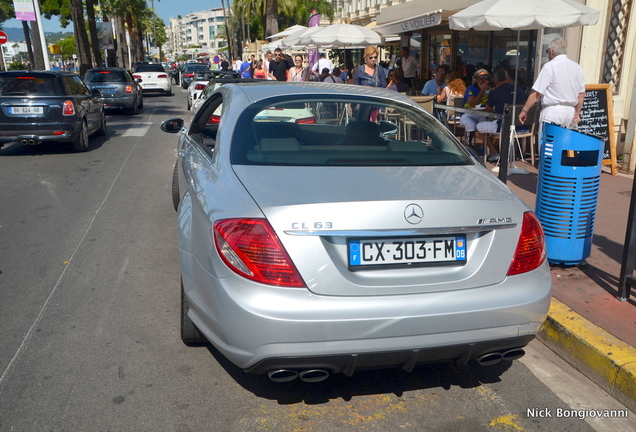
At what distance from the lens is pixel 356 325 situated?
2.68m

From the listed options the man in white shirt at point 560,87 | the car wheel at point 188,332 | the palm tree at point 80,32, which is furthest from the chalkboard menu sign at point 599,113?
the palm tree at point 80,32

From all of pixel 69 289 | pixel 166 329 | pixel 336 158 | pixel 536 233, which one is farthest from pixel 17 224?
pixel 536 233

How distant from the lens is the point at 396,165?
A: 335cm

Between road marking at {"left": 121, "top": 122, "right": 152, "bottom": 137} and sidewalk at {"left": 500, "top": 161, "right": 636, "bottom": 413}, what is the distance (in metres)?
12.1

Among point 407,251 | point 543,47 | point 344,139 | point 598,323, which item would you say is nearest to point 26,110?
point 344,139

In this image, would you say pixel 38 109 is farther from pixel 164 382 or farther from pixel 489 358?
pixel 489 358

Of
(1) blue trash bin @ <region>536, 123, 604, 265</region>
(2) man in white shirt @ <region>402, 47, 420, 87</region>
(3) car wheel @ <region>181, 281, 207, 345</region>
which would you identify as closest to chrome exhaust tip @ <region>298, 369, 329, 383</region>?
(3) car wheel @ <region>181, 281, 207, 345</region>

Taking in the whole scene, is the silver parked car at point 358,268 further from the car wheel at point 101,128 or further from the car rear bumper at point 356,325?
the car wheel at point 101,128

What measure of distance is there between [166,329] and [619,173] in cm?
743

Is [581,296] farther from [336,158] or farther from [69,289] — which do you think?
[69,289]

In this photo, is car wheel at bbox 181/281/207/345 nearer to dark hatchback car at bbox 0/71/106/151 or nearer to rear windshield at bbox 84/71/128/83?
dark hatchback car at bbox 0/71/106/151

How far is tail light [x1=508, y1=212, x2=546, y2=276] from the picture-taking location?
296 cm

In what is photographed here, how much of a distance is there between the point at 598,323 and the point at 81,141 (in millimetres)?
10358

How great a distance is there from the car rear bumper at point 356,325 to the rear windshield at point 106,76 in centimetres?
1907
